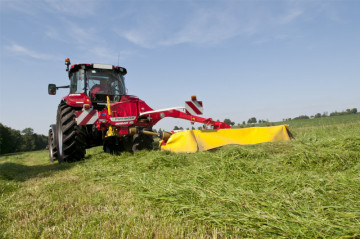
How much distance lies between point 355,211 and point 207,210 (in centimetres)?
88

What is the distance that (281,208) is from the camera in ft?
4.76

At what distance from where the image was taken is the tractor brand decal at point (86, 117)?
4758 millimetres

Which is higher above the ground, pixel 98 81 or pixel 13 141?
pixel 98 81

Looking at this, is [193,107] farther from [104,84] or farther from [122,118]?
[104,84]

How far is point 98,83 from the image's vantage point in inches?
234

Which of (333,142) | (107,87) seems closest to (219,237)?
(333,142)

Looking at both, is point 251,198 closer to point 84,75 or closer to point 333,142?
point 333,142

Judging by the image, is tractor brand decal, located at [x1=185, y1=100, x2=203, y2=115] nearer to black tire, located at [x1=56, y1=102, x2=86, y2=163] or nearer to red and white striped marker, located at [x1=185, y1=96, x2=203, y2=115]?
red and white striped marker, located at [x1=185, y1=96, x2=203, y2=115]

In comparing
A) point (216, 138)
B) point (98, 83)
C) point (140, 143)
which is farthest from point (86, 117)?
point (216, 138)

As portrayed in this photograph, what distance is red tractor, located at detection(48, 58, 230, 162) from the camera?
4805mm

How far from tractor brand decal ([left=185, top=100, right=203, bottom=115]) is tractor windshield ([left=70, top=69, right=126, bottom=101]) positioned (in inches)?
77.6

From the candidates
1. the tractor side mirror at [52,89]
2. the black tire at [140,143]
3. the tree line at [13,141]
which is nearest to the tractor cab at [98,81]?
the tractor side mirror at [52,89]

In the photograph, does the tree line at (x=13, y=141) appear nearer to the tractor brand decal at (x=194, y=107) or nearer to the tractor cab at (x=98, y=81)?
the tractor cab at (x=98, y=81)

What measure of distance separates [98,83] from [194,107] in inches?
104
